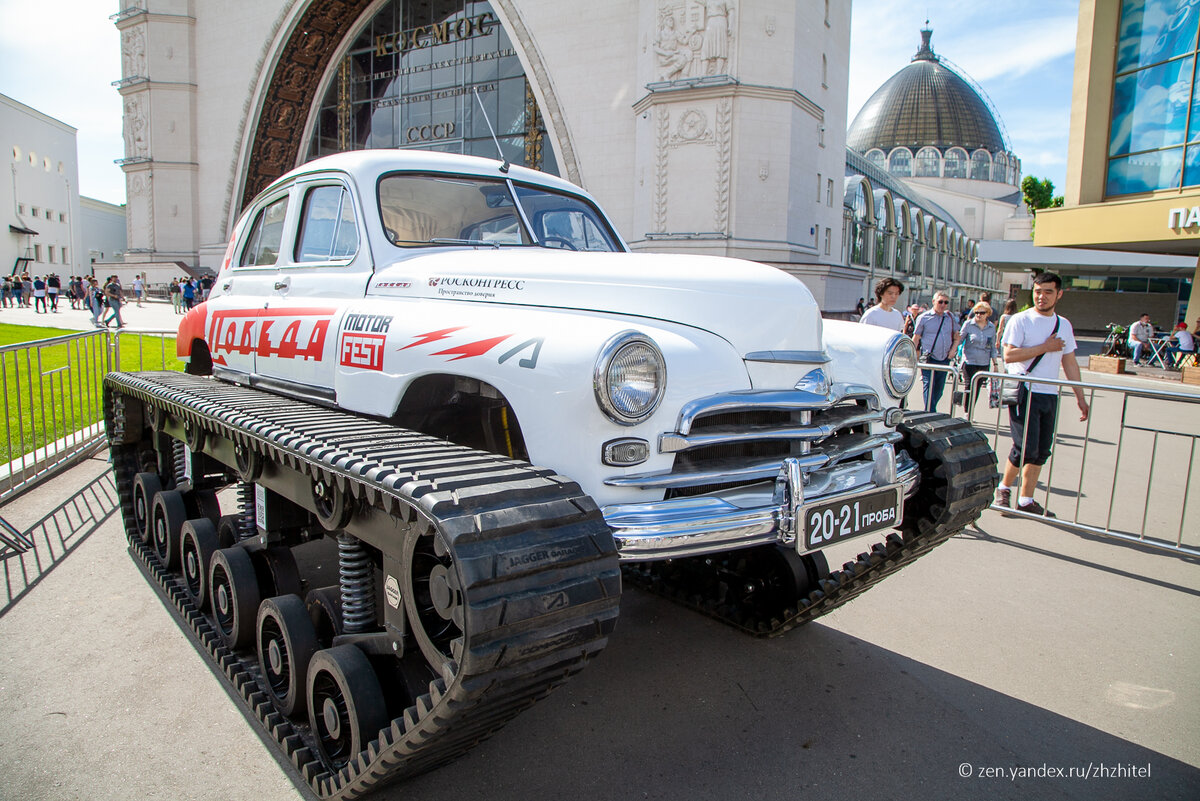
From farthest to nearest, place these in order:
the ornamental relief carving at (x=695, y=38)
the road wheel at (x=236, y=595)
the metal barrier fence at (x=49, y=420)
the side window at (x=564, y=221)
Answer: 1. the ornamental relief carving at (x=695, y=38)
2. the metal barrier fence at (x=49, y=420)
3. the side window at (x=564, y=221)
4. the road wheel at (x=236, y=595)

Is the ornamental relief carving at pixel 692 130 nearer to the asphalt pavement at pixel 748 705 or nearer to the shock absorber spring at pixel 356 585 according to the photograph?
the asphalt pavement at pixel 748 705

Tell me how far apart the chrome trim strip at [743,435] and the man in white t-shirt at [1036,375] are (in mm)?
3803

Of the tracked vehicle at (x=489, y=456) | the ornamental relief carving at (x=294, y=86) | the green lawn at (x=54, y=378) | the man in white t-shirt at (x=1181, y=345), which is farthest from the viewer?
the ornamental relief carving at (x=294, y=86)

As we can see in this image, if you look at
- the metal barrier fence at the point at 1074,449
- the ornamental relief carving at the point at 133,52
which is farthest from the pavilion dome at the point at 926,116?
the metal barrier fence at the point at 1074,449

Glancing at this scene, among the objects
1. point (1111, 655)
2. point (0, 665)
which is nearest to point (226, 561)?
point (0, 665)

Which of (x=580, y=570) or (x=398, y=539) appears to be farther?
(x=398, y=539)

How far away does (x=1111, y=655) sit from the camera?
3920 mm

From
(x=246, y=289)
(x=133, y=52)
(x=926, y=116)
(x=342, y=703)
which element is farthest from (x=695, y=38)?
(x=926, y=116)

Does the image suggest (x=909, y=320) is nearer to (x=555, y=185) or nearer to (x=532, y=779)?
(x=555, y=185)

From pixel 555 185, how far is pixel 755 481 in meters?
2.40

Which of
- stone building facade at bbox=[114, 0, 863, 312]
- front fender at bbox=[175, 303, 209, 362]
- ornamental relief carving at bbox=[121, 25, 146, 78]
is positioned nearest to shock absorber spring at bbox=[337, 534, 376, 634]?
front fender at bbox=[175, 303, 209, 362]

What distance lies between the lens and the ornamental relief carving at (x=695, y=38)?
20156 millimetres

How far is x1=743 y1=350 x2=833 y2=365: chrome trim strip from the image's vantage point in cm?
293

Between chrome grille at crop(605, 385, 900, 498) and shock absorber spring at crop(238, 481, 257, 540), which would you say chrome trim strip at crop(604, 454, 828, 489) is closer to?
chrome grille at crop(605, 385, 900, 498)
